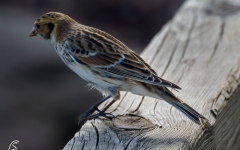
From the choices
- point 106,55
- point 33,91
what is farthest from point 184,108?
point 33,91

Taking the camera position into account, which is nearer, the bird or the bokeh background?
the bird

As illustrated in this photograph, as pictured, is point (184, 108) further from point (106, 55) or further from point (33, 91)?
point (33, 91)

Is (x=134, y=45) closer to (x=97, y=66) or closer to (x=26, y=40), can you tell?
(x=26, y=40)

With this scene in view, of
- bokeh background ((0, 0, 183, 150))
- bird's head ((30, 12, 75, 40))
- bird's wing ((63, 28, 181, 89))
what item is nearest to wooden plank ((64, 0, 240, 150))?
bird's wing ((63, 28, 181, 89))

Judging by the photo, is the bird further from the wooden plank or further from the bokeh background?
the bokeh background

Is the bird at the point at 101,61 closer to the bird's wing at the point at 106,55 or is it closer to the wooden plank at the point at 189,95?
the bird's wing at the point at 106,55

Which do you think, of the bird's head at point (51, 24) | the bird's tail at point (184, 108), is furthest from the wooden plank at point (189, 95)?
the bird's head at point (51, 24)

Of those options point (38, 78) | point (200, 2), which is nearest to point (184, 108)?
point (200, 2)
